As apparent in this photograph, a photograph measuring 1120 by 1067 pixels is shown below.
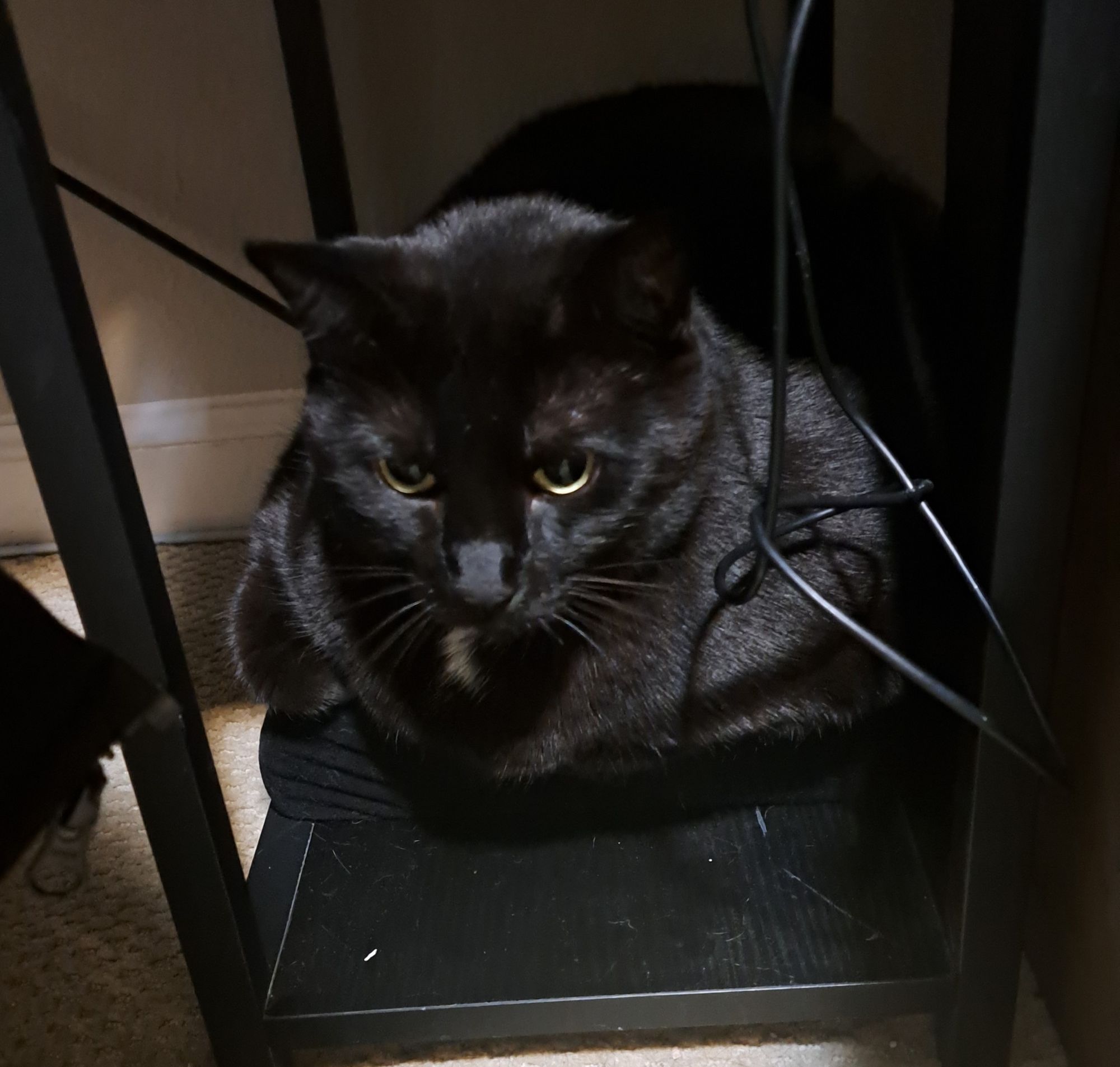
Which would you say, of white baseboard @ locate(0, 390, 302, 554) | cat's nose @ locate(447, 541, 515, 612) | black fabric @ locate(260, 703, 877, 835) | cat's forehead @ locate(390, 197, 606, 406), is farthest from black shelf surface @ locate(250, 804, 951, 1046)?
white baseboard @ locate(0, 390, 302, 554)

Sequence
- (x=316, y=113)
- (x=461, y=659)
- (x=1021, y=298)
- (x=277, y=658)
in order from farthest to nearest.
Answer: (x=316, y=113) < (x=277, y=658) < (x=461, y=659) < (x=1021, y=298)

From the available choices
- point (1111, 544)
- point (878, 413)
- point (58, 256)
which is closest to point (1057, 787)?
point (1111, 544)

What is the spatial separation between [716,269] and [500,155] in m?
0.27

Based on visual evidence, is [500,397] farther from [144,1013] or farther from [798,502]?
[144,1013]

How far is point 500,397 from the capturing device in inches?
22.2

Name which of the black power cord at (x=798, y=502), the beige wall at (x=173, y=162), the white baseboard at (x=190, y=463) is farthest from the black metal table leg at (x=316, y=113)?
the black power cord at (x=798, y=502)

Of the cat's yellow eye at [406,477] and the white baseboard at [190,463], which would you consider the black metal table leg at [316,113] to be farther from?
the cat's yellow eye at [406,477]

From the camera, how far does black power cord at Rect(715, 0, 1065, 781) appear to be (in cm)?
53

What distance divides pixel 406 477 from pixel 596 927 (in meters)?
0.37

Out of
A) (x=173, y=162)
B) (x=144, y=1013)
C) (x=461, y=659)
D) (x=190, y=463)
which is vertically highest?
(x=173, y=162)

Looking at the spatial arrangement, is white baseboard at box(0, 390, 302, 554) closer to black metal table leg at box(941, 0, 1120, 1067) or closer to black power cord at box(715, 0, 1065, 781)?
black power cord at box(715, 0, 1065, 781)

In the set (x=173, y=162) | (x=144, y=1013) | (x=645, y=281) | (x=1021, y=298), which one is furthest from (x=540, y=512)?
(x=173, y=162)

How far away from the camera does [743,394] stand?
0.72 metres

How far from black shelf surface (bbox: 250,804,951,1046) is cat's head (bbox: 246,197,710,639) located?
26cm
